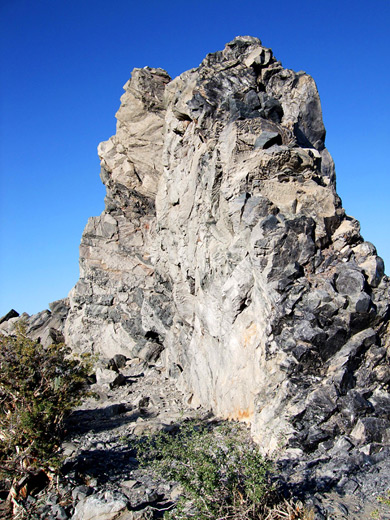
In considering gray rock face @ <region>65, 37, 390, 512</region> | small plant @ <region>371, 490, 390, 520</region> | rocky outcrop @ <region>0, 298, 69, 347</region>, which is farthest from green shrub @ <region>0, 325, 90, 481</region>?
rocky outcrop @ <region>0, 298, 69, 347</region>

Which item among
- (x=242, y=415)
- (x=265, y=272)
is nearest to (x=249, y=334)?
(x=265, y=272)

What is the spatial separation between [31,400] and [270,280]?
7.57 m

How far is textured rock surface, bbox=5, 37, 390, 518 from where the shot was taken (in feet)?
36.0

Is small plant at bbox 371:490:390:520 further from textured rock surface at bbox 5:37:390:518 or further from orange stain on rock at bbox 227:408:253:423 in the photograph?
orange stain on rock at bbox 227:408:253:423

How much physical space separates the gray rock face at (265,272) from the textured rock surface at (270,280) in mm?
45

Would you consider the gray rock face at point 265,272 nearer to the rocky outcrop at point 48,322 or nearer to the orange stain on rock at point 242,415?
the orange stain on rock at point 242,415

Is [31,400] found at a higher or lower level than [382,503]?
higher

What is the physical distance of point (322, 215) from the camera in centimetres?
1451

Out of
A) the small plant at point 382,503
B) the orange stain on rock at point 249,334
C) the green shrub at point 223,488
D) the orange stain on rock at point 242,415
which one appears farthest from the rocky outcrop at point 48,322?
the small plant at point 382,503

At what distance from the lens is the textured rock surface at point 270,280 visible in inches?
432

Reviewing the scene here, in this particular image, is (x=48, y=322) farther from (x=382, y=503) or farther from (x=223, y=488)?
(x=382, y=503)

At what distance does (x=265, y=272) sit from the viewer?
44.0 feet

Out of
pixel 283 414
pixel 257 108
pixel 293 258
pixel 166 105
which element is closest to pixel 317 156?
pixel 257 108

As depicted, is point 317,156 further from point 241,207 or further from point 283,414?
point 283,414
